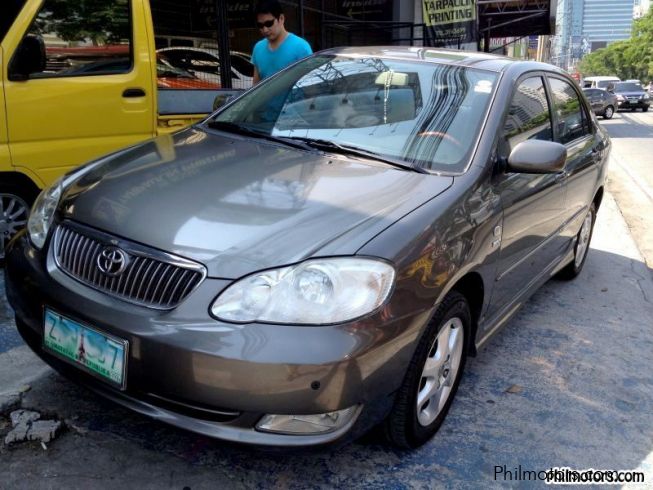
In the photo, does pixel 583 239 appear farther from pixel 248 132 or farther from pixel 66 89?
pixel 66 89

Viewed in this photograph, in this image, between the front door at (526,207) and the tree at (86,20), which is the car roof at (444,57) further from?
the tree at (86,20)

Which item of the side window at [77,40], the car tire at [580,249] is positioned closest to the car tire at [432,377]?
the car tire at [580,249]

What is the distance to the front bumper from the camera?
1879 millimetres

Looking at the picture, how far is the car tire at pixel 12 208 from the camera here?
3.84 metres

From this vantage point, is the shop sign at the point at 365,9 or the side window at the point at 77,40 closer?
the side window at the point at 77,40

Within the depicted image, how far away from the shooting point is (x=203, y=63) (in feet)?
27.8

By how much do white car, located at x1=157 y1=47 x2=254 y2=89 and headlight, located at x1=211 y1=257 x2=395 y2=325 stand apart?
589 cm

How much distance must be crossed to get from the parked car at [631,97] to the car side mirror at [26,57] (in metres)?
33.8

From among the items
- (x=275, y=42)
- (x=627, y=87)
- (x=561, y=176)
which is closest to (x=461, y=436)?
(x=561, y=176)

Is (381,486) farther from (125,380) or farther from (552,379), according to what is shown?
(552,379)

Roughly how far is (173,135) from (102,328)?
1425mm

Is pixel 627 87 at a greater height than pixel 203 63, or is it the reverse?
pixel 203 63

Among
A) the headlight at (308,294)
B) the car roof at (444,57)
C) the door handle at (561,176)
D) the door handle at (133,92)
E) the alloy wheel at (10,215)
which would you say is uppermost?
the car roof at (444,57)

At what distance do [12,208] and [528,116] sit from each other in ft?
10.2
